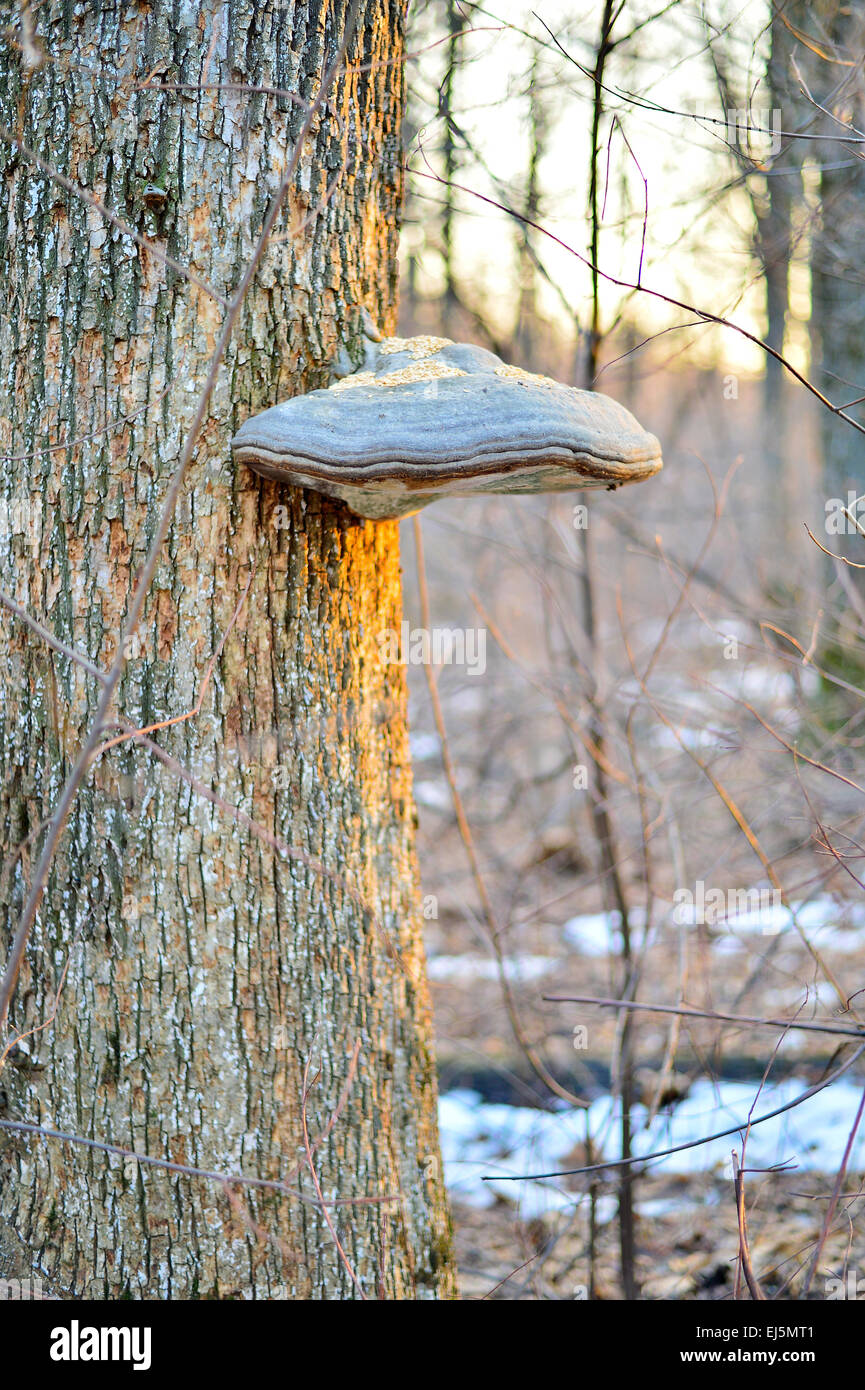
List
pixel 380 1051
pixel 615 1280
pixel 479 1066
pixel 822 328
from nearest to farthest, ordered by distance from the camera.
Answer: pixel 380 1051
pixel 615 1280
pixel 479 1066
pixel 822 328

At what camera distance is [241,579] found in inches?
68.5

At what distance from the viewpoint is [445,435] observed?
59.9 inches

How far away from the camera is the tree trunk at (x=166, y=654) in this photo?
1674mm

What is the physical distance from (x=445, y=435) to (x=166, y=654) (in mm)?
660

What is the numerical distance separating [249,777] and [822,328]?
570cm

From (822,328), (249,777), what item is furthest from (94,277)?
(822,328)

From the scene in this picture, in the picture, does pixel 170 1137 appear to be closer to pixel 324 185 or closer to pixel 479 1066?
pixel 324 185
